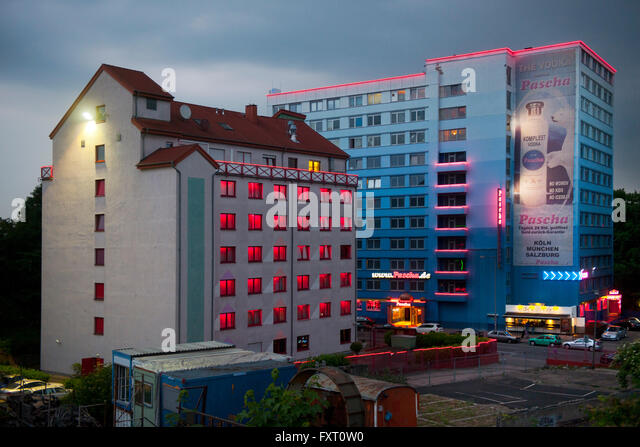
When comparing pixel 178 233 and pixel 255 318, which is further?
pixel 255 318

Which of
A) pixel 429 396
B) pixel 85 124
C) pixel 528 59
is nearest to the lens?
pixel 429 396

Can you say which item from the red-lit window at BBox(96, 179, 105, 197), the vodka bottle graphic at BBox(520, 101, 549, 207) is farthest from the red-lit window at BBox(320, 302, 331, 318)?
the vodka bottle graphic at BBox(520, 101, 549, 207)

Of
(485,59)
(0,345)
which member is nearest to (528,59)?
(485,59)

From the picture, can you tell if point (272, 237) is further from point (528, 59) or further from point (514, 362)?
point (528, 59)

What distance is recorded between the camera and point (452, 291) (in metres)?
90.0

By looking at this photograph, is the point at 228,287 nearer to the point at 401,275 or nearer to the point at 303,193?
the point at 303,193

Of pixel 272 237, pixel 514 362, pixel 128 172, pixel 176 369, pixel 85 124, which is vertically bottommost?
pixel 514 362

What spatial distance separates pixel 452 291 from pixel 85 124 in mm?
54837

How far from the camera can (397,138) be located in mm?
96062

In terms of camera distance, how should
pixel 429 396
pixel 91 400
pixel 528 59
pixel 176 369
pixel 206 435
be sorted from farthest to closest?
pixel 528 59 < pixel 429 396 < pixel 91 400 < pixel 176 369 < pixel 206 435

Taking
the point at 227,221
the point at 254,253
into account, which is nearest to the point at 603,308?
the point at 254,253

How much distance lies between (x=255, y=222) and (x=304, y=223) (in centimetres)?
592

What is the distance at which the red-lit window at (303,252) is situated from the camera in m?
61.0

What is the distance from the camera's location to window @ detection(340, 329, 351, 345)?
65312 millimetres
